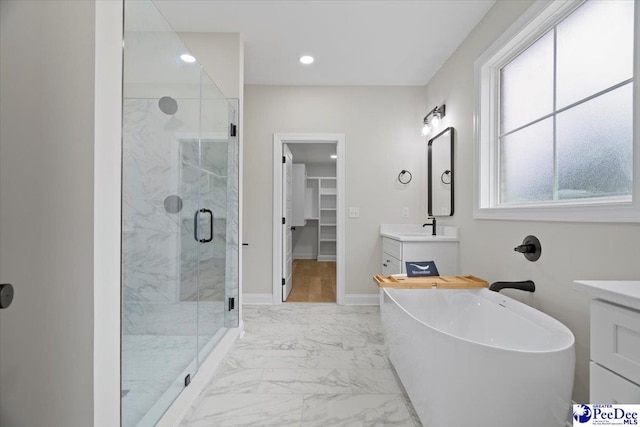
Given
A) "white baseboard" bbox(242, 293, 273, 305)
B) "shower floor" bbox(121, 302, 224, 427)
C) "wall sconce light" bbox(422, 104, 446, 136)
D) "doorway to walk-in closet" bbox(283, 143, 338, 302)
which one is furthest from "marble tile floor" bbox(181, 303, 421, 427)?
"doorway to walk-in closet" bbox(283, 143, 338, 302)

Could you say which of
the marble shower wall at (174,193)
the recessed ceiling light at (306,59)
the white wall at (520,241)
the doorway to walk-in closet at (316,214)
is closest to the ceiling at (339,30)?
the recessed ceiling light at (306,59)

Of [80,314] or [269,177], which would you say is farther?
[269,177]

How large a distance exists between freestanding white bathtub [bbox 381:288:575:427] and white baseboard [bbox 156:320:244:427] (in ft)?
3.79

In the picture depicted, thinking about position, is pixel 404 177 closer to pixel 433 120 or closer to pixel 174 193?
pixel 433 120

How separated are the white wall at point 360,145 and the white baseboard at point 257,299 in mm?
846

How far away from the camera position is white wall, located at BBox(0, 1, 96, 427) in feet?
2.62

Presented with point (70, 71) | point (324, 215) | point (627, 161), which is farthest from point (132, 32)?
point (324, 215)

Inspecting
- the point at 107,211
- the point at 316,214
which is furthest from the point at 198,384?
the point at 316,214

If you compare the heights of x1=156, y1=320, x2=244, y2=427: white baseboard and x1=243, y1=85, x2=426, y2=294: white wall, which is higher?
x1=243, y1=85, x2=426, y2=294: white wall

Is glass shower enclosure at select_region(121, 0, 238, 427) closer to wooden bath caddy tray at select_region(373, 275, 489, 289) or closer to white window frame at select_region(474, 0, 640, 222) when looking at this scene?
wooden bath caddy tray at select_region(373, 275, 489, 289)

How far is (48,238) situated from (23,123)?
1.07ft

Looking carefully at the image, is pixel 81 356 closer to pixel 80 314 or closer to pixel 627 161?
pixel 80 314

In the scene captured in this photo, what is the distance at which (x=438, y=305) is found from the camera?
1.93 meters

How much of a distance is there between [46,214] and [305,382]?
159cm
